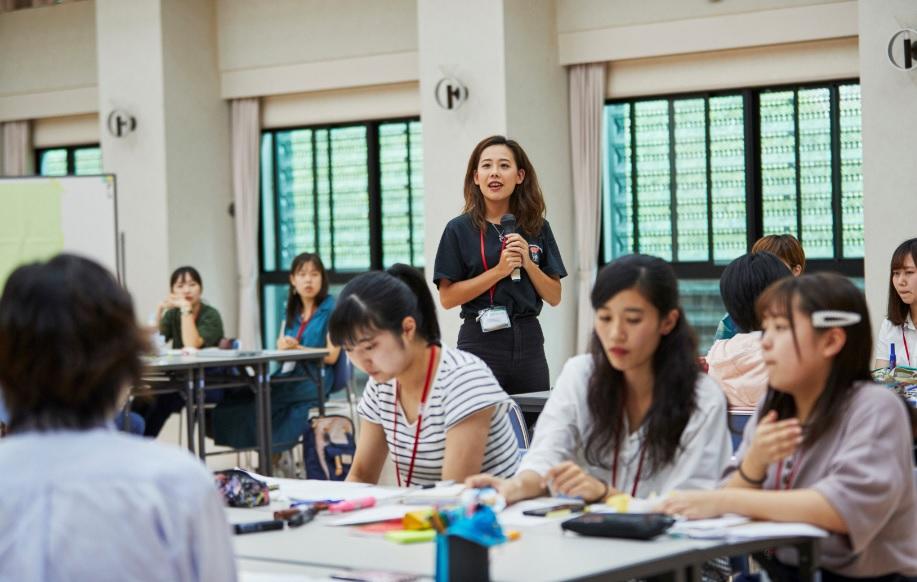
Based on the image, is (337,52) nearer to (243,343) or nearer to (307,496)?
(243,343)

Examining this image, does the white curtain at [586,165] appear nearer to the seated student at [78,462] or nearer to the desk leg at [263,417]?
the desk leg at [263,417]

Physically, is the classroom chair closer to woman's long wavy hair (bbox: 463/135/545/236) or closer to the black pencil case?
woman's long wavy hair (bbox: 463/135/545/236)

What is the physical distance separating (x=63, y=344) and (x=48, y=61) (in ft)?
35.1

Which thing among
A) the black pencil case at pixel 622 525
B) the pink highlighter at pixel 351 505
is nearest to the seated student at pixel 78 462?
the black pencil case at pixel 622 525

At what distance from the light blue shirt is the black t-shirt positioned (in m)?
3.02

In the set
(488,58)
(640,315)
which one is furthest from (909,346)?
(488,58)

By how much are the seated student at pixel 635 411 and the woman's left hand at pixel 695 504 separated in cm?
26

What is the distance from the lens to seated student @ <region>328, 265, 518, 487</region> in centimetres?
315

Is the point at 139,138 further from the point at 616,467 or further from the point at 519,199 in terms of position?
the point at 616,467

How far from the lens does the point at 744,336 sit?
4.26m

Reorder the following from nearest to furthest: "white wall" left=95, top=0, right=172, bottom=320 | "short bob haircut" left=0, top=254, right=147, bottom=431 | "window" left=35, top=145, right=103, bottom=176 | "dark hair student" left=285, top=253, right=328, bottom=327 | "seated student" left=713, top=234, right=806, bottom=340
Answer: "short bob haircut" left=0, top=254, right=147, bottom=431 → "seated student" left=713, top=234, right=806, bottom=340 → "dark hair student" left=285, top=253, right=328, bottom=327 → "white wall" left=95, top=0, right=172, bottom=320 → "window" left=35, top=145, right=103, bottom=176

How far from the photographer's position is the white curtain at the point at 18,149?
38.3 ft

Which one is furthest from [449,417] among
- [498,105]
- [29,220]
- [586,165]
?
[29,220]

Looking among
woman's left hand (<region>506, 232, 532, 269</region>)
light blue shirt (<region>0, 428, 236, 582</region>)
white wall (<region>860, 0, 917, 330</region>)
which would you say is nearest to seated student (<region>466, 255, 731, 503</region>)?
light blue shirt (<region>0, 428, 236, 582</region>)
